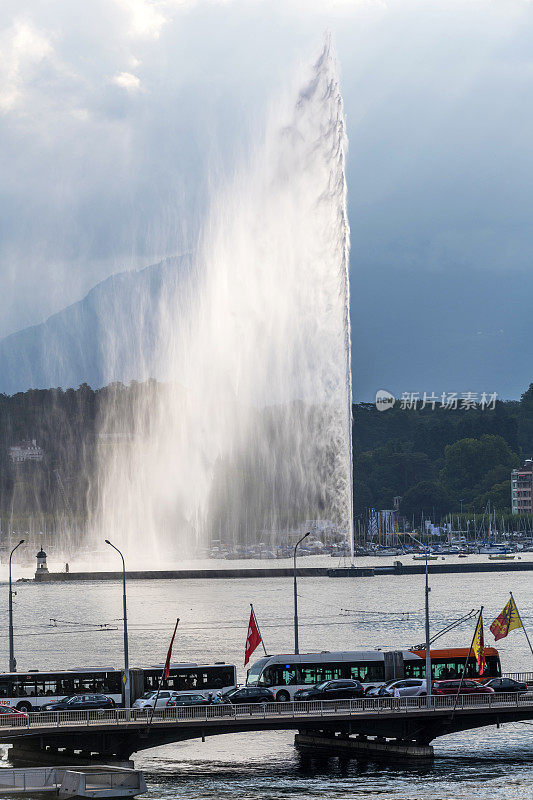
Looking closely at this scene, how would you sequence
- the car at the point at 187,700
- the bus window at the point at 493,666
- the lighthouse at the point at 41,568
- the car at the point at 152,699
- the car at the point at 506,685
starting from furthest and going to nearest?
the lighthouse at the point at 41,568, the bus window at the point at 493,666, the car at the point at 506,685, the car at the point at 152,699, the car at the point at 187,700

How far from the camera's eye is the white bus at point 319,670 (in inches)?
1960

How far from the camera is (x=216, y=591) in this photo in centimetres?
13838

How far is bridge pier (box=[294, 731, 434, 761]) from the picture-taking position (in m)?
45.9

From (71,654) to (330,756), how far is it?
3567 cm

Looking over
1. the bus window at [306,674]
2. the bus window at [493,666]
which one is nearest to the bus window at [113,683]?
the bus window at [306,674]

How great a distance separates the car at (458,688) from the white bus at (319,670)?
2.62 metres

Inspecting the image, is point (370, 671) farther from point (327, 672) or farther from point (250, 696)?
point (250, 696)

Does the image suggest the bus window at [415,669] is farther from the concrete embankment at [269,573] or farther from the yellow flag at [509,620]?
the concrete embankment at [269,573]

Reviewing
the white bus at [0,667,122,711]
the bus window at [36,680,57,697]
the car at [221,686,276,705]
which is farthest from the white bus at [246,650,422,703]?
the bus window at [36,680,57,697]

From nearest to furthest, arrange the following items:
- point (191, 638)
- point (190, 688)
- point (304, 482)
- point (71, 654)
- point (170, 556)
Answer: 1. point (190, 688)
2. point (71, 654)
3. point (191, 638)
4. point (304, 482)
5. point (170, 556)

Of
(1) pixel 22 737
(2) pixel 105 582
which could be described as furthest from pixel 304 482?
(1) pixel 22 737

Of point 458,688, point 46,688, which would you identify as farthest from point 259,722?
point 46,688

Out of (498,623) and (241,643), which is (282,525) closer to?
(241,643)

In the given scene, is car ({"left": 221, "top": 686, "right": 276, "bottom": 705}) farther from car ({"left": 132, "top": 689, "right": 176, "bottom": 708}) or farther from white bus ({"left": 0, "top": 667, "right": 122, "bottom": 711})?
white bus ({"left": 0, "top": 667, "right": 122, "bottom": 711})
